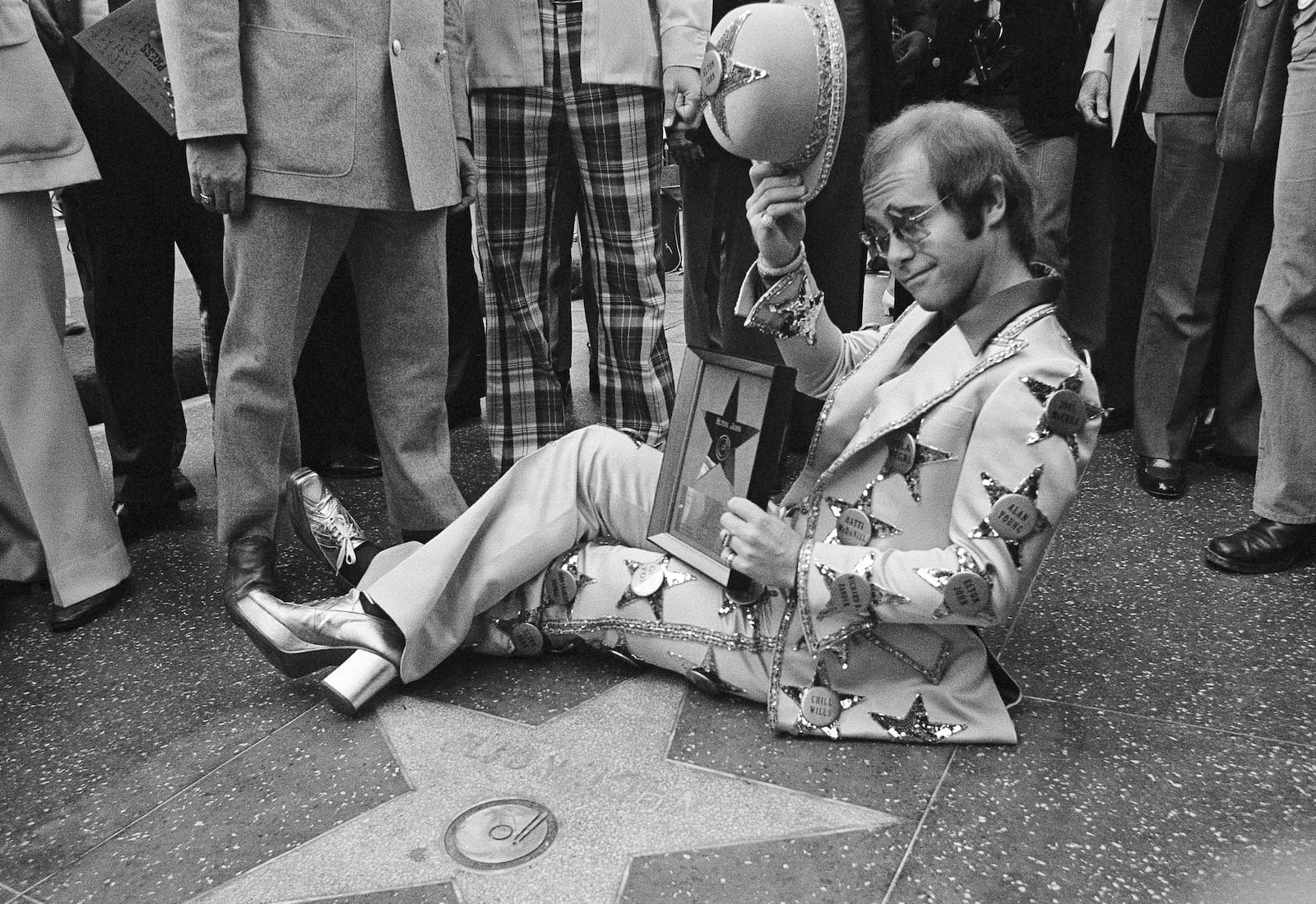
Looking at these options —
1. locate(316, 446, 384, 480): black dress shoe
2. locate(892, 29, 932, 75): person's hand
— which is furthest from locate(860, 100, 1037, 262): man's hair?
locate(316, 446, 384, 480): black dress shoe

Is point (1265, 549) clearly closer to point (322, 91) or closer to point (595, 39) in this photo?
point (595, 39)

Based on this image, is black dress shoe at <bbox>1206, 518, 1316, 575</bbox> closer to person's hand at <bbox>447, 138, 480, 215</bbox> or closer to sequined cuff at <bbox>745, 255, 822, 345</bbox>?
sequined cuff at <bbox>745, 255, 822, 345</bbox>

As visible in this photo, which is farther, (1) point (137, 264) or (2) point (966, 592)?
(1) point (137, 264)

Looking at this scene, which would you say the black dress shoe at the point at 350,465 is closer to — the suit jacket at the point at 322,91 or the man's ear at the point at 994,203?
the suit jacket at the point at 322,91

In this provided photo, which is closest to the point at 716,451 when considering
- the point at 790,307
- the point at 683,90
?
the point at 790,307

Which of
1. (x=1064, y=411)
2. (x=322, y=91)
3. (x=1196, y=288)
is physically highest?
(x=322, y=91)

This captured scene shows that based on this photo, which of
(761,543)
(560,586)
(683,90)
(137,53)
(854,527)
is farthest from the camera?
(683,90)

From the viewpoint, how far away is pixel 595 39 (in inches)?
97.7

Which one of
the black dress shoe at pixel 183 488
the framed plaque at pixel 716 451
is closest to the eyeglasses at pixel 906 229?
the framed plaque at pixel 716 451

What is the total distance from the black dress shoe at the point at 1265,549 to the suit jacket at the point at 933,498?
85 centimetres

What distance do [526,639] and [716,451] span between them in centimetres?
56

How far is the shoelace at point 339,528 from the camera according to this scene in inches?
87.9

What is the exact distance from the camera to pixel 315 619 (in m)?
1.87

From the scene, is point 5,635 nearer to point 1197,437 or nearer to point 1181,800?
point 1181,800
